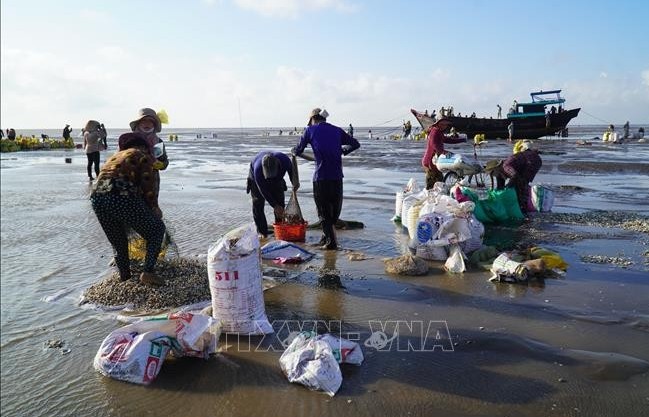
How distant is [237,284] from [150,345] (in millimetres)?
732

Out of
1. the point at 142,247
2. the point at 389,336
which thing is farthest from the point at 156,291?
the point at 389,336

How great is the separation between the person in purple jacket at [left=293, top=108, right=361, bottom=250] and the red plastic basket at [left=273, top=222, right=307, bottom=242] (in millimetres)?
540

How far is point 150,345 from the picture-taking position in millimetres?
2988

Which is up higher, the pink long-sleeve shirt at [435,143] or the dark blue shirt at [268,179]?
the pink long-sleeve shirt at [435,143]

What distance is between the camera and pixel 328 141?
5.92 meters

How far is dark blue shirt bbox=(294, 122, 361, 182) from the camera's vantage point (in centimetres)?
590

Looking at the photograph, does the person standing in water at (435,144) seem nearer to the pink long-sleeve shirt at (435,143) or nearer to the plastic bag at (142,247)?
the pink long-sleeve shirt at (435,143)

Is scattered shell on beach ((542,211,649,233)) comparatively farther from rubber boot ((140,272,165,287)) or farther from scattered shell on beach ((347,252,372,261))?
rubber boot ((140,272,165,287))

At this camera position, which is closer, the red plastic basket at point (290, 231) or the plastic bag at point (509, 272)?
the plastic bag at point (509, 272)

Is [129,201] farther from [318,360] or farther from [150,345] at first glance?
[318,360]

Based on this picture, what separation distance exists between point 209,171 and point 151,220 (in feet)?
47.7

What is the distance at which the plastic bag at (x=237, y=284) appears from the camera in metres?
3.47

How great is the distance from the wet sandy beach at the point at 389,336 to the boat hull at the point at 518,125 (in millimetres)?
30935

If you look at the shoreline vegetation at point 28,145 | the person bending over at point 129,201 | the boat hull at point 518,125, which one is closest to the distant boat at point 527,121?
the boat hull at point 518,125
